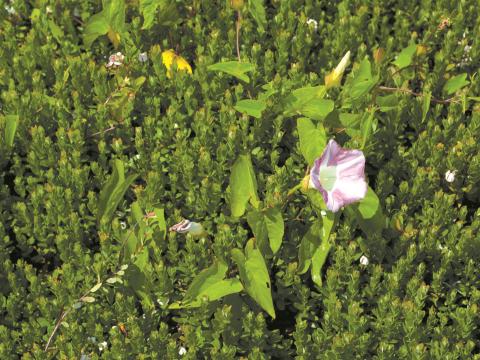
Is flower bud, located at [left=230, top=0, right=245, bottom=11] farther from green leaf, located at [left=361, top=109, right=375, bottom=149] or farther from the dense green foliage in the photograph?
green leaf, located at [left=361, top=109, right=375, bottom=149]

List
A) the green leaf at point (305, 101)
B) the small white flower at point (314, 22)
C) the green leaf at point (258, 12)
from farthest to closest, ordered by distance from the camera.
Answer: the small white flower at point (314, 22), the green leaf at point (258, 12), the green leaf at point (305, 101)

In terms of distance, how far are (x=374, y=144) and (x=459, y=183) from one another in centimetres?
43

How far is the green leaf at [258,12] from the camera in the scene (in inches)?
150

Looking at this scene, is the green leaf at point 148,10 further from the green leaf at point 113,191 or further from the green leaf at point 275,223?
the green leaf at point 275,223

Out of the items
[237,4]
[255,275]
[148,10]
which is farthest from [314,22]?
[255,275]

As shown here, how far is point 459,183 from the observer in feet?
11.2

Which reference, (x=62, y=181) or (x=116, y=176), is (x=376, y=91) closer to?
(x=116, y=176)

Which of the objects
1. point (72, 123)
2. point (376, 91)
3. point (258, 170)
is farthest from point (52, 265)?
point (376, 91)

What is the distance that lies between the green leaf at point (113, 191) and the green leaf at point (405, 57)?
1388 millimetres

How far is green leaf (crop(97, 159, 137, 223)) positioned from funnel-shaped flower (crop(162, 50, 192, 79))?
24.8 inches

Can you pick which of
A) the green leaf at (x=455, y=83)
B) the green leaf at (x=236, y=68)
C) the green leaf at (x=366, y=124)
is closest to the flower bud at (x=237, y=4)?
the green leaf at (x=236, y=68)

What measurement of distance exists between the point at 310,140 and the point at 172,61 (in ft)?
3.08

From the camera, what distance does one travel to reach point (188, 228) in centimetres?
307

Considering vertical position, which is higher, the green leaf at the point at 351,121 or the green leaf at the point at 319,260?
the green leaf at the point at 351,121
